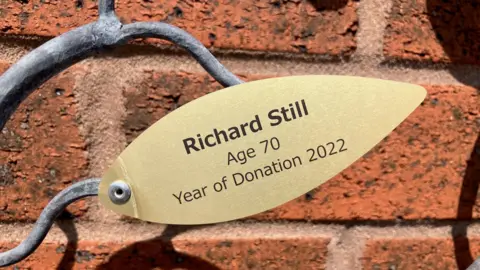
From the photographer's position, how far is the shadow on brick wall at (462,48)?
A: 0.32 metres

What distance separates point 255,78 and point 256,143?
108 millimetres

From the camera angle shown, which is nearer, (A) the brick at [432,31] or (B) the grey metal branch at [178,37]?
(B) the grey metal branch at [178,37]

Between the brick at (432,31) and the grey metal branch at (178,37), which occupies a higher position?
the grey metal branch at (178,37)

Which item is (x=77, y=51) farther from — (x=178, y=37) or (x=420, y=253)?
(x=420, y=253)

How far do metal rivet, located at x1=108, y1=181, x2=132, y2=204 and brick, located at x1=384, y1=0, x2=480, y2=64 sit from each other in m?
0.18

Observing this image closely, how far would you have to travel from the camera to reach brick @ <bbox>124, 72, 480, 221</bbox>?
32 centimetres

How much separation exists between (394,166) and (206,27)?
0.14 m

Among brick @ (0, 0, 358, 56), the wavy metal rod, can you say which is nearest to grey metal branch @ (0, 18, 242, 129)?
the wavy metal rod

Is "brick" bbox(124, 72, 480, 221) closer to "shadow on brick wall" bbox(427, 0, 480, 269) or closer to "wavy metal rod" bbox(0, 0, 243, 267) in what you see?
"shadow on brick wall" bbox(427, 0, 480, 269)

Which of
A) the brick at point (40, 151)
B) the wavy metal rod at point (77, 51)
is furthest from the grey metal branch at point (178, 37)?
the brick at point (40, 151)

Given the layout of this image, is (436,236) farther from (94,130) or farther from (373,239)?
(94,130)

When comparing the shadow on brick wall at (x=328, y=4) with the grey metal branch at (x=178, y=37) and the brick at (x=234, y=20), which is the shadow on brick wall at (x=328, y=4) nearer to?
the brick at (x=234, y=20)

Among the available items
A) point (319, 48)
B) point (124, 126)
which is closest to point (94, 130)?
point (124, 126)

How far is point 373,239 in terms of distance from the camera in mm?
327
